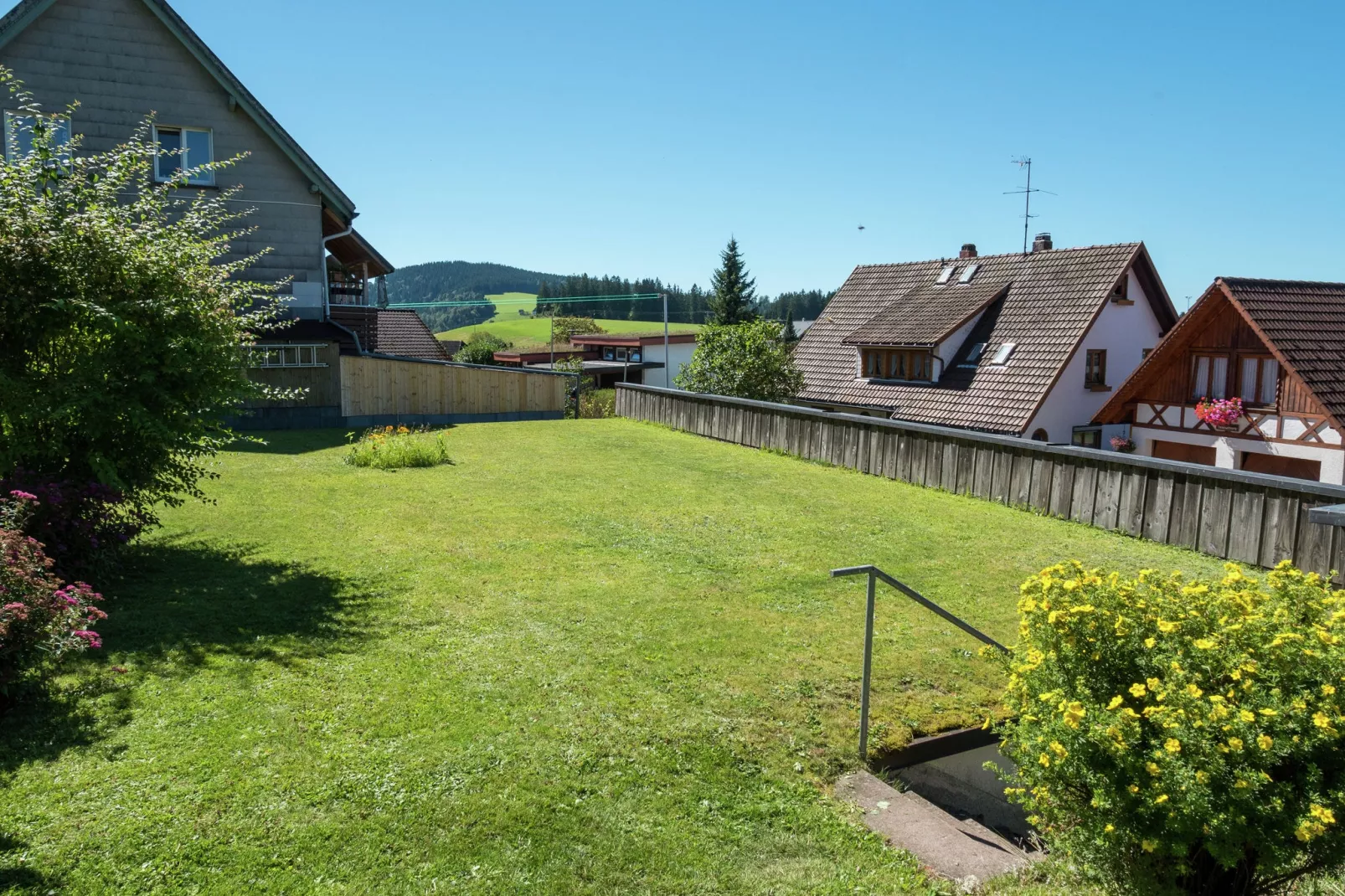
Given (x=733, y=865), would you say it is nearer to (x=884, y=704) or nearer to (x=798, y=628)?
(x=884, y=704)

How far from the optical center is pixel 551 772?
561 cm

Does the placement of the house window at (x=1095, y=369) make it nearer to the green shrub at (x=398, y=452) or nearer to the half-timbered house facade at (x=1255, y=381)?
the half-timbered house facade at (x=1255, y=381)

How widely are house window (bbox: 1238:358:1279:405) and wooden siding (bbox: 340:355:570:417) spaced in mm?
17980

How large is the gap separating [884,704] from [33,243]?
29.4 feet

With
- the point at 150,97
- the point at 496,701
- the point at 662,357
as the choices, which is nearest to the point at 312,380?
the point at 150,97

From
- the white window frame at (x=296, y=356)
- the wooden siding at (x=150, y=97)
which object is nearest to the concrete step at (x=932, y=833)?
the white window frame at (x=296, y=356)

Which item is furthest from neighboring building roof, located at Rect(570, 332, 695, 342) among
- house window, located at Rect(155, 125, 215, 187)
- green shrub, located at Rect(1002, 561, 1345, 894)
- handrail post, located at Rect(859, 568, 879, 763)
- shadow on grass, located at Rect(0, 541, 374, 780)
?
green shrub, located at Rect(1002, 561, 1345, 894)

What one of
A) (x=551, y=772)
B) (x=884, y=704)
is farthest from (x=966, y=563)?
(x=551, y=772)

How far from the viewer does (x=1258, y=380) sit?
19.2m

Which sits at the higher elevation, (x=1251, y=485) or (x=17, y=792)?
(x=1251, y=485)

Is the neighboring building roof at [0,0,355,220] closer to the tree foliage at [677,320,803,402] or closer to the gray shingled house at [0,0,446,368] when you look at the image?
the gray shingled house at [0,0,446,368]

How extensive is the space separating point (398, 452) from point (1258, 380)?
1884cm

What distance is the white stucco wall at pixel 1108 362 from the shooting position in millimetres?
22828

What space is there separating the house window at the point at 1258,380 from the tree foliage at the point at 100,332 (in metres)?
20.4
